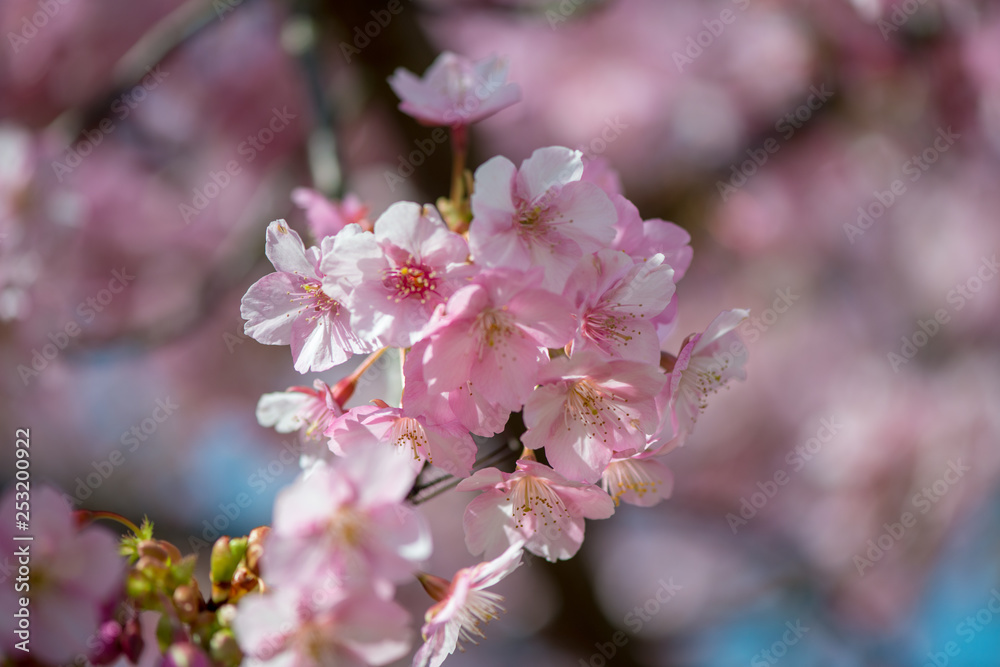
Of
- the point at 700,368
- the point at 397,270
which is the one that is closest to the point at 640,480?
the point at 700,368

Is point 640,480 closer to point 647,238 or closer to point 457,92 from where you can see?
point 647,238

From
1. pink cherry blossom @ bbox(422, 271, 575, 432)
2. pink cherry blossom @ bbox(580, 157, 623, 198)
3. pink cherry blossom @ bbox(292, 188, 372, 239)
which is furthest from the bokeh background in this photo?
pink cherry blossom @ bbox(422, 271, 575, 432)

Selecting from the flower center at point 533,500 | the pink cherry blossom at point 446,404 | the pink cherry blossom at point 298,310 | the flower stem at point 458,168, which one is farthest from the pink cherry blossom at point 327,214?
the flower center at point 533,500

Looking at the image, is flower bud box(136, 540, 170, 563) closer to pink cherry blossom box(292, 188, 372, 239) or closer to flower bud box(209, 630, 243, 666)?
flower bud box(209, 630, 243, 666)

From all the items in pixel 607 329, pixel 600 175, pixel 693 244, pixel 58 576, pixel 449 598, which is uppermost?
pixel 600 175

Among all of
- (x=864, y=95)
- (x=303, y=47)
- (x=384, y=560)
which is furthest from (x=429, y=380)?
(x=864, y=95)

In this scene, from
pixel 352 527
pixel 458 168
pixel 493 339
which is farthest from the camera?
pixel 458 168
